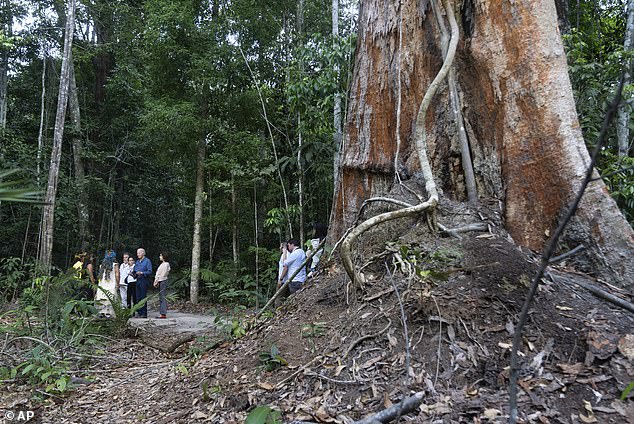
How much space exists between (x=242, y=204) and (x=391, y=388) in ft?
40.6

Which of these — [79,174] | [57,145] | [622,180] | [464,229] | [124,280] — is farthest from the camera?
[79,174]

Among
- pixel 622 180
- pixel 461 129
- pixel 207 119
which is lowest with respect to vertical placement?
pixel 622 180

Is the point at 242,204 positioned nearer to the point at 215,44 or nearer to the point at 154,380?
the point at 215,44

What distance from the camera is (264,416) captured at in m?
2.59

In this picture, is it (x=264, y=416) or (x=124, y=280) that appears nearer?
(x=264, y=416)

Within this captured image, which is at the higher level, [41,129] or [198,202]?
[41,129]

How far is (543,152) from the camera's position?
3828 mm

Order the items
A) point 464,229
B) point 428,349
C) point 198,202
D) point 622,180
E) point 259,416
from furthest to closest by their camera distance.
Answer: point 198,202 < point 622,180 < point 464,229 < point 428,349 < point 259,416

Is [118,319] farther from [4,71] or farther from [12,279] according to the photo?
[4,71]

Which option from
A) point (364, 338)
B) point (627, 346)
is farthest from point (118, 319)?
point (627, 346)

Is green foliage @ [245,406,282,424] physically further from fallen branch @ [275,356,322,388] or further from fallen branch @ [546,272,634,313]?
fallen branch @ [546,272,634,313]

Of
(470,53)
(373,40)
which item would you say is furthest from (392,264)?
(373,40)

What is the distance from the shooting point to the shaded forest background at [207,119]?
31.4ft

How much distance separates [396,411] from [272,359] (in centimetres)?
130
